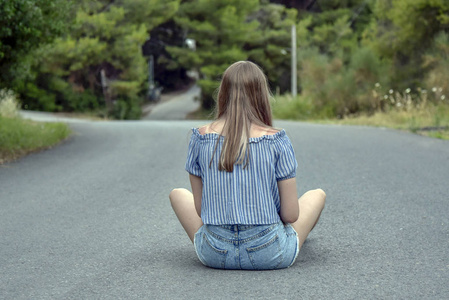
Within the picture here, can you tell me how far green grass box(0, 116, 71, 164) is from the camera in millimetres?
13039

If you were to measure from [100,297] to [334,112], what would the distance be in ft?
85.7

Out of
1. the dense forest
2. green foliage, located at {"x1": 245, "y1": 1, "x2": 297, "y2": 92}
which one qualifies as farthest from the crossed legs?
green foliage, located at {"x1": 245, "y1": 1, "x2": 297, "y2": 92}

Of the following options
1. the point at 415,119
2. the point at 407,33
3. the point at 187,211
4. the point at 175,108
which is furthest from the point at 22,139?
the point at 175,108

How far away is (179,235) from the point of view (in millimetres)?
6039

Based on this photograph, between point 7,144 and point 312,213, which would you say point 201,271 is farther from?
point 7,144

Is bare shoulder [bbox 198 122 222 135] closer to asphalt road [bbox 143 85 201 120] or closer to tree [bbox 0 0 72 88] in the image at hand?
tree [bbox 0 0 72 88]

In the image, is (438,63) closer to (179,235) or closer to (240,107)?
(179,235)

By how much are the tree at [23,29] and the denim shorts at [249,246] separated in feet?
25.4

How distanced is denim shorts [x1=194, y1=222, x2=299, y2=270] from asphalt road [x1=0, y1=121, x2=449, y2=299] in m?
0.08

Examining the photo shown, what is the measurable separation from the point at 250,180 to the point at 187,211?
0.77 m

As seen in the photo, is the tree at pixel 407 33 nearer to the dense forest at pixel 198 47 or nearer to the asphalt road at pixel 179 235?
the dense forest at pixel 198 47

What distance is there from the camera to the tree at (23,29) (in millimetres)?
11764

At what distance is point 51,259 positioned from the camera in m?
5.17

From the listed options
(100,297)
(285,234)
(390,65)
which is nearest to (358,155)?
(285,234)
